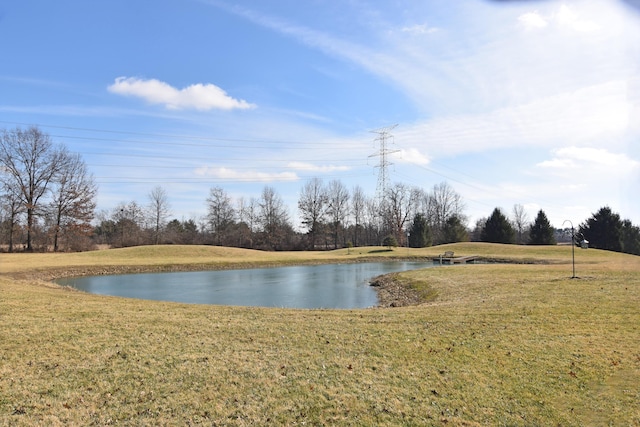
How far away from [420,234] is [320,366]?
198 feet

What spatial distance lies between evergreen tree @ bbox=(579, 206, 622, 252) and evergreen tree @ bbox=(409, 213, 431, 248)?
873 inches

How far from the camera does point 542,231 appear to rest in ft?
201

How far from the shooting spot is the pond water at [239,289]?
1758 cm

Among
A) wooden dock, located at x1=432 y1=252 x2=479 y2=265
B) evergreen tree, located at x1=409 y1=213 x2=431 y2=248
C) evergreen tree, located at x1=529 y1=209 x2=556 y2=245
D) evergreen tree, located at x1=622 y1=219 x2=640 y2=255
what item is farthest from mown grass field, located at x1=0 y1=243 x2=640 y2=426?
evergreen tree, located at x1=622 y1=219 x2=640 y2=255

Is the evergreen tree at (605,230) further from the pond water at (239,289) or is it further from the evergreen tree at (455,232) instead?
the pond water at (239,289)

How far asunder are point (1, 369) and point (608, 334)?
10.8m

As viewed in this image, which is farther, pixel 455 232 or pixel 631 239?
pixel 455 232

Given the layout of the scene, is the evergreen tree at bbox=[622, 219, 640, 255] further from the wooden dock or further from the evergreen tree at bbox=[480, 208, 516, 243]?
the wooden dock

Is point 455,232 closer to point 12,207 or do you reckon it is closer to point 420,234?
point 420,234

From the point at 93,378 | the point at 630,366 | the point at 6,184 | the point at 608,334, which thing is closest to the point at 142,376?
the point at 93,378

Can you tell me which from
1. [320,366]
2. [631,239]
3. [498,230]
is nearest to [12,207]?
[320,366]

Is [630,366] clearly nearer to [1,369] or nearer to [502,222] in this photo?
[1,369]

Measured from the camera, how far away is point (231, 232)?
73375 mm

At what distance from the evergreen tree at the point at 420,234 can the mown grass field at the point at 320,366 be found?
175 ft
